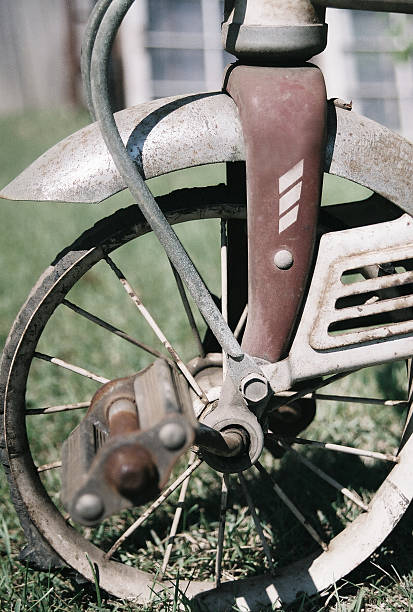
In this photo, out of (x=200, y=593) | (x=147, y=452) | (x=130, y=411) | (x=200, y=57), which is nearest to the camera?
(x=147, y=452)

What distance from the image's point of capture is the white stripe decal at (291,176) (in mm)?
1353

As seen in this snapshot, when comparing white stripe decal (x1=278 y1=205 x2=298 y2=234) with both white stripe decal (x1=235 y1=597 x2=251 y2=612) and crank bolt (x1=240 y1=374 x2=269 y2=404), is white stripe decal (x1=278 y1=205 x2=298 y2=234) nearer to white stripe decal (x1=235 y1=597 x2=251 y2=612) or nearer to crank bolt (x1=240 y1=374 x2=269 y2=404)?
crank bolt (x1=240 y1=374 x2=269 y2=404)

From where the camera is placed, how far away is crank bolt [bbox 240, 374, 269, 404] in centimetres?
143

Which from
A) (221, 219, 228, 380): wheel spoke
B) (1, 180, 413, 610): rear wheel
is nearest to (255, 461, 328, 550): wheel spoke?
(1, 180, 413, 610): rear wheel

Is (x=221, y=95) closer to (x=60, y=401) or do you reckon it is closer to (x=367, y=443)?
(x=367, y=443)

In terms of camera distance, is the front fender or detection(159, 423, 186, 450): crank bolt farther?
the front fender

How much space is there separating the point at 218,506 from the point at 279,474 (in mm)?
217

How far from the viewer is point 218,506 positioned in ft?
6.58

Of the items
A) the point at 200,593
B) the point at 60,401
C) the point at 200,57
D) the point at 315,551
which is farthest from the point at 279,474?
the point at 200,57

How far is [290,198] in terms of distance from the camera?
4.49 feet

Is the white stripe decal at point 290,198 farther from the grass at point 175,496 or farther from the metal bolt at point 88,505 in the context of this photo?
the grass at point 175,496

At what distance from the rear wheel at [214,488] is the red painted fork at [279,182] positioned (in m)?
0.16

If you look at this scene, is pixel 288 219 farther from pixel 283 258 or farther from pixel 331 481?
pixel 331 481

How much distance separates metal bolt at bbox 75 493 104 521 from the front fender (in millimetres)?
567
